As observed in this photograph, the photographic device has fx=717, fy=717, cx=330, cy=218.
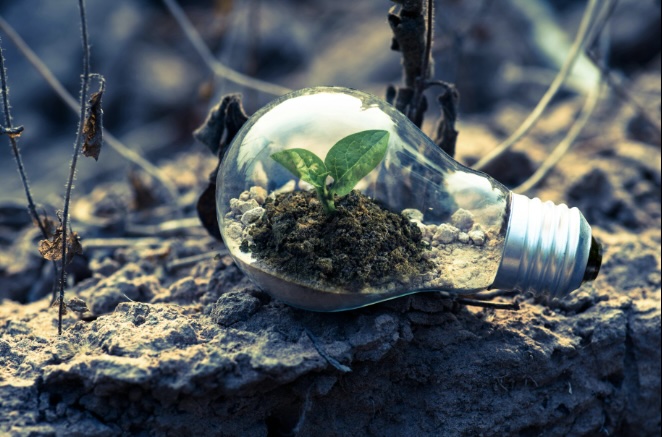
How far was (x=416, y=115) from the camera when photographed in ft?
7.70

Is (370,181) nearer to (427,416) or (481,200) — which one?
(481,200)

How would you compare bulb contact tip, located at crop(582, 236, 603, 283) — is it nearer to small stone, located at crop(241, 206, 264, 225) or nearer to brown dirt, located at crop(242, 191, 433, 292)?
brown dirt, located at crop(242, 191, 433, 292)

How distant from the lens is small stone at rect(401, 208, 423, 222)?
1966mm

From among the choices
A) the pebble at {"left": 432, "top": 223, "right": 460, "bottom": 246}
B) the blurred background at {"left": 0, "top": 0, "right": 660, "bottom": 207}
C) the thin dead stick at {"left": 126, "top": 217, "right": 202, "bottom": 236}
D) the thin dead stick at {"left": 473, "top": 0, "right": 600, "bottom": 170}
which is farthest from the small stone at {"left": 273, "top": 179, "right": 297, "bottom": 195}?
the blurred background at {"left": 0, "top": 0, "right": 660, "bottom": 207}

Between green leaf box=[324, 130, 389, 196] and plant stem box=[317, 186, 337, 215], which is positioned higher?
green leaf box=[324, 130, 389, 196]

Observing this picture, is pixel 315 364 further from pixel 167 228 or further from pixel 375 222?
pixel 167 228

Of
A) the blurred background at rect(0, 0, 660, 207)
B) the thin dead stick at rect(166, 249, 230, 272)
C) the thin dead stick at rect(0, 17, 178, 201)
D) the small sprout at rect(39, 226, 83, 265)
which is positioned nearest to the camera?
the small sprout at rect(39, 226, 83, 265)

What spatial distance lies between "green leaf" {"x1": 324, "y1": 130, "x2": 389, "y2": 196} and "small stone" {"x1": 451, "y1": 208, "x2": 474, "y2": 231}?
0.30 meters

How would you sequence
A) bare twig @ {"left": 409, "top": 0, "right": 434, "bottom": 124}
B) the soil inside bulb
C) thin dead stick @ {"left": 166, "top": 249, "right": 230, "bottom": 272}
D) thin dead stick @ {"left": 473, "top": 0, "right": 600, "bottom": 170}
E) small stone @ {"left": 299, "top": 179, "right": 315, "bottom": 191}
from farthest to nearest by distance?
thin dead stick @ {"left": 473, "top": 0, "right": 600, "bottom": 170}, thin dead stick @ {"left": 166, "top": 249, "right": 230, "bottom": 272}, bare twig @ {"left": 409, "top": 0, "right": 434, "bottom": 124}, small stone @ {"left": 299, "top": 179, "right": 315, "bottom": 191}, the soil inside bulb

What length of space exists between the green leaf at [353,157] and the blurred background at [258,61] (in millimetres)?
2169

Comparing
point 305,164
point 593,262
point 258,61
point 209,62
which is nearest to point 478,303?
point 593,262

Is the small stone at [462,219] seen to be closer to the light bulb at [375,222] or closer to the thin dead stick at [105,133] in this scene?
the light bulb at [375,222]

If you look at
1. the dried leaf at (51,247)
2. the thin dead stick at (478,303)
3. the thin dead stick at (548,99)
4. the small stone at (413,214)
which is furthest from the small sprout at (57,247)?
the thin dead stick at (548,99)

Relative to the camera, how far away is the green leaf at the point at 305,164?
5.91ft
